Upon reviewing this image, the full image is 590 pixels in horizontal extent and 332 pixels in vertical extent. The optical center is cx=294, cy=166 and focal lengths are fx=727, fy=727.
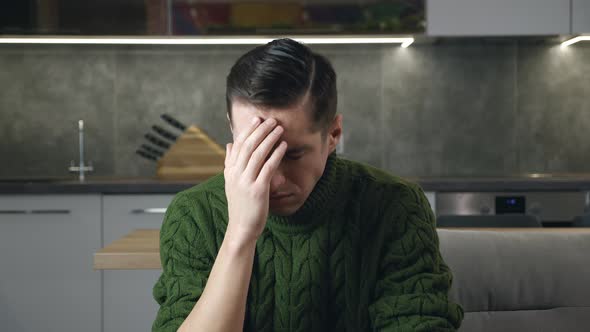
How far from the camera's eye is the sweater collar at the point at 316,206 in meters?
1.25

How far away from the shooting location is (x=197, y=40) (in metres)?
3.55

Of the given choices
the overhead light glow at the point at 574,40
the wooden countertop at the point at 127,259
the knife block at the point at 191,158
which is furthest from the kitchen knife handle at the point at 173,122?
the overhead light glow at the point at 574,40

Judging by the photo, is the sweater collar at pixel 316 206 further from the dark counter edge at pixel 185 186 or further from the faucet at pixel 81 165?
the faucet at pixel 81 165

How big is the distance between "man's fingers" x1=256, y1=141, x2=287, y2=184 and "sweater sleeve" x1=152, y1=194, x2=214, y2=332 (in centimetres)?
22

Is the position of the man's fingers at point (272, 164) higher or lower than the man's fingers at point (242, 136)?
lower

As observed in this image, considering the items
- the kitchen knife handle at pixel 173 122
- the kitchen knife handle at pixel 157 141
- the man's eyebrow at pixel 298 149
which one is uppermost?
the kitchen knife handle at pixel 173 122

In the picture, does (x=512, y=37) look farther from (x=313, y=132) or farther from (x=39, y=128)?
(x=313, y=132)

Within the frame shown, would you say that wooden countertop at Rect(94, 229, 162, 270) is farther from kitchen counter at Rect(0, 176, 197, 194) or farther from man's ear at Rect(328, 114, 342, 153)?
kitchen counter at Rect(0, 176, 197, 194)

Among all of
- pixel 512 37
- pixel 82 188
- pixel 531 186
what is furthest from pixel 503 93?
pixel 82 188

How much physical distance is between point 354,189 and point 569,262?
556mm

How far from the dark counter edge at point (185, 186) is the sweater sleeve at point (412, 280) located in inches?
74.8

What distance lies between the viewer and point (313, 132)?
3.76ft

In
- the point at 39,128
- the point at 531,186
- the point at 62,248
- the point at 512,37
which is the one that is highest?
the point at 512,37

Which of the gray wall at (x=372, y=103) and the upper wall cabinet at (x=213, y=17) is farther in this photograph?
the gray wall at (x=372, y=103)
